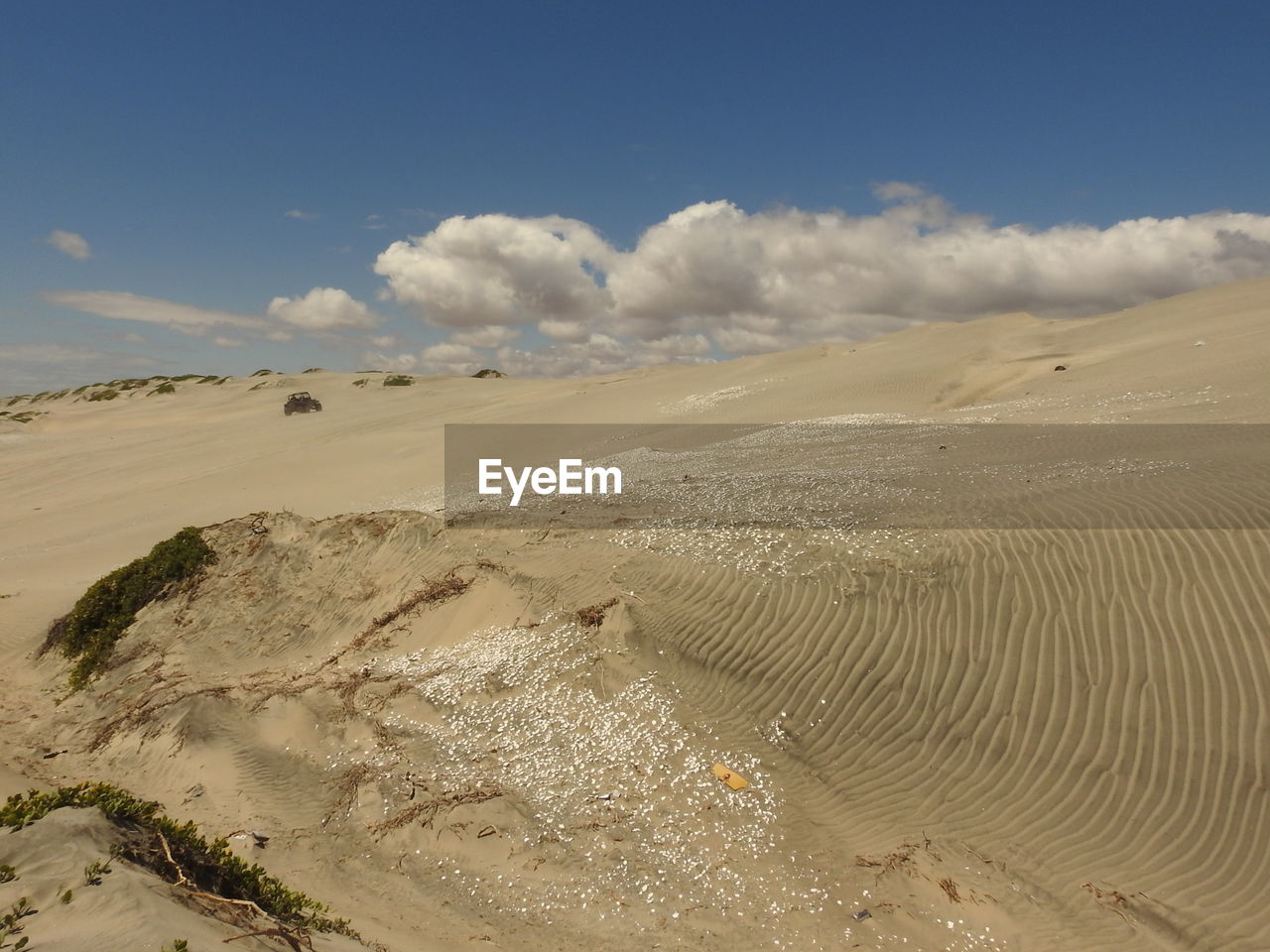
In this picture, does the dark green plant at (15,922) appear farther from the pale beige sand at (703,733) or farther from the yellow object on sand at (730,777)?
the yellow object on sand at (730,777)

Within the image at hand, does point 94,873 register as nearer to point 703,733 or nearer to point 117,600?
point 703,733

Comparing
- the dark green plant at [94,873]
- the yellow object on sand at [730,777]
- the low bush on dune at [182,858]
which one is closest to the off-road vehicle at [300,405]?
the low bush on dune at [182,858]

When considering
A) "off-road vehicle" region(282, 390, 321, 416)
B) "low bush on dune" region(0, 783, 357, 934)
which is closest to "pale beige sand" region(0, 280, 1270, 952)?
"low bush on dune" region(0, 783, 357, 934)

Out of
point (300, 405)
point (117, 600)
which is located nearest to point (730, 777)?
point (117, 600)

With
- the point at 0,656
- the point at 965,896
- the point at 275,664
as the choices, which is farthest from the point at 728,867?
the point at 0,656

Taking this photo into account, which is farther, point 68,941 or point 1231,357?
point 1231,357

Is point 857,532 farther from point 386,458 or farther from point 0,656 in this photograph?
point 386,458

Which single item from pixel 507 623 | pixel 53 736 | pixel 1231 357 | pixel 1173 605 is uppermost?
pixel 1231 357
